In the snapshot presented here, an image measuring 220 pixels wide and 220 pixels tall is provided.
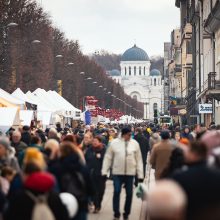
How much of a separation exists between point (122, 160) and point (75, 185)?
198 inches

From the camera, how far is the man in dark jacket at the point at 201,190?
22.2 feet

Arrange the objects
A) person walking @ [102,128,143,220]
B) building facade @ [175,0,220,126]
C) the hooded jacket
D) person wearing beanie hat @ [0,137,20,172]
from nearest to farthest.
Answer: the hooded jacket → person wearing beanie hat @ [0,137,20,172] → person walking @ [102,128,143,220] → building facade @ [175,0,220,126]

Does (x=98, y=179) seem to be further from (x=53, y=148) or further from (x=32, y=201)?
(x=32, y=201)

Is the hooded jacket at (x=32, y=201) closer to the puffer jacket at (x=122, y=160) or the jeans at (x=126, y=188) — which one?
the puffer jacket at (x=122, y=160)

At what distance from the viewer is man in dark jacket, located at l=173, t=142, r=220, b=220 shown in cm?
677

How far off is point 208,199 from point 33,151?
3994 mm

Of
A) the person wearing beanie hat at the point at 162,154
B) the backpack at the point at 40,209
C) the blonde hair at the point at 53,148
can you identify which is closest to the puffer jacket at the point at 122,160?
the person wearing beanie hat at the point at 162,154

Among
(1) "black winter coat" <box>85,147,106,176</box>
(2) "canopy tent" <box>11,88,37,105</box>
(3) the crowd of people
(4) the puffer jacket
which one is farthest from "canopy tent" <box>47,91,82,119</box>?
(4) the puffer jacket

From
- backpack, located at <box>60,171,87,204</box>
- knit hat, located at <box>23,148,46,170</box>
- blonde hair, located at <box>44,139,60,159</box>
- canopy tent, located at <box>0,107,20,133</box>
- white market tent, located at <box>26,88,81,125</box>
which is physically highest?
white market tent, located at <box>26,88,81,125</box>

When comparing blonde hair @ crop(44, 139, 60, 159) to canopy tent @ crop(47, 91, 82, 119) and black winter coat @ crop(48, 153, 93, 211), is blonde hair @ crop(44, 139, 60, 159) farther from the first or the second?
canopy tent @ crop(47, 91, 82, 119)

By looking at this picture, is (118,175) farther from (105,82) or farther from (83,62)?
(105,82)

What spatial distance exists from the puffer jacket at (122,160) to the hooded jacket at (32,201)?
741 cm

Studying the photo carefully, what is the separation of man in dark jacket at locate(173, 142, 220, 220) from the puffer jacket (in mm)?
8907

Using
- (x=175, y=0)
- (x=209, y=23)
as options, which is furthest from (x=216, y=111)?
(x=175, y=0)
